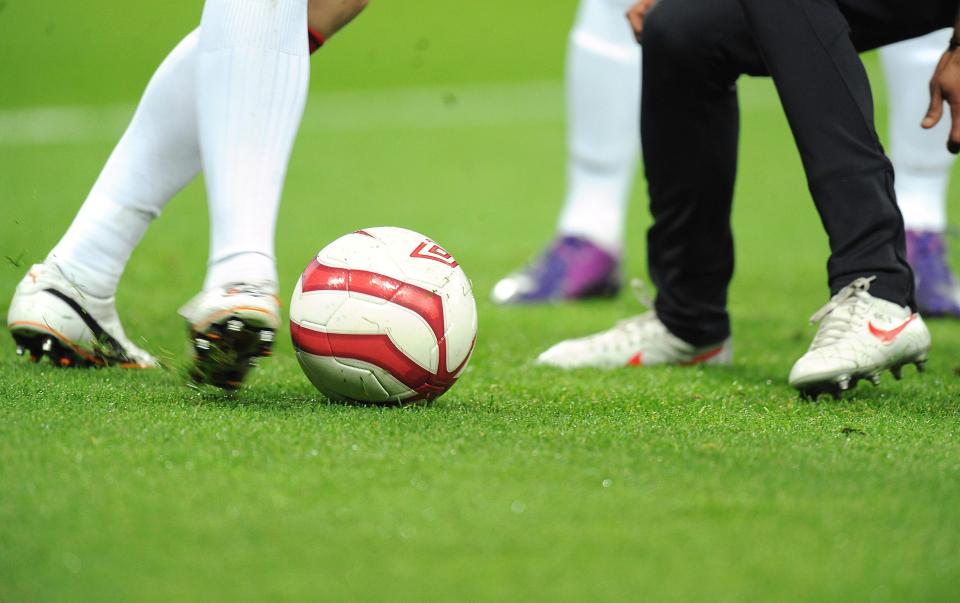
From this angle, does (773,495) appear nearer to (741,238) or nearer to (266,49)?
(266,49)

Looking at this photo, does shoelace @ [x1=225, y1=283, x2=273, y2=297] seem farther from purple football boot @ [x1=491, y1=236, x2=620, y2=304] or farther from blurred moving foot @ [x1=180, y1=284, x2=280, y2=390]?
purple football boot @ [x1=491, y1=236, x2=620, y2=304]

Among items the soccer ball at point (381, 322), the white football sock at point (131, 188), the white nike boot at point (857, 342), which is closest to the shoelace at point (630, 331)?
the white nike boot at point (857, 342)

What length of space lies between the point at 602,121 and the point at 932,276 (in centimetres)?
120

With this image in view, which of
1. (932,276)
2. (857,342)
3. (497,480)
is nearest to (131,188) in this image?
(497,480)

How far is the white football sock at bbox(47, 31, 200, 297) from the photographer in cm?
253

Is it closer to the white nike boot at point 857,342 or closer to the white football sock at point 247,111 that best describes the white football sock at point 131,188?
the white football sock at point 247,111

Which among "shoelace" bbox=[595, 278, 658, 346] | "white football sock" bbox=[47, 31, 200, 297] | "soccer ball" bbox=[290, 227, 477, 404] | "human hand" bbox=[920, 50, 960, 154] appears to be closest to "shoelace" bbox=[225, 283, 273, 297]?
"soccer ball" bbox=[290, 227, 477, 404]

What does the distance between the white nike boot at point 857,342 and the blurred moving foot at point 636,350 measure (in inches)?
26.1

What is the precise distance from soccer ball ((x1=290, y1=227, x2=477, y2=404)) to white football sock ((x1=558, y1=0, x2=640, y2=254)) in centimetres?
205

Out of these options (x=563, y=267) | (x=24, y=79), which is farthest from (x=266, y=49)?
(x=24, y=79)

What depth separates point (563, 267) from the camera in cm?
427

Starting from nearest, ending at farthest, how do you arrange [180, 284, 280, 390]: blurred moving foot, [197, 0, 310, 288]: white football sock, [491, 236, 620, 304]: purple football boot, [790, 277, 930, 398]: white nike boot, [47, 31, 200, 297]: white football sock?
1. [180, 284, 280, 390]: blurred moving foot
2. [197, 0, 310, 288]: white football sock
3. [790, 277, 930, 398]: white nike boot
4. [47, 31, 200, 297]: white football sock
5. [491, 236, 620, 304]: purple football boot

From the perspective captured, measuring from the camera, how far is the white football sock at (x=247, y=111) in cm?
219

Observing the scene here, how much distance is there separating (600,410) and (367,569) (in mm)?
1019
